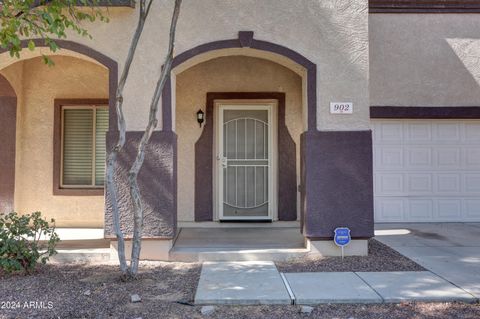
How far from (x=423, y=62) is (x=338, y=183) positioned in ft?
14.3

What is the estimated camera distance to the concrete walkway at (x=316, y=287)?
15.1ft

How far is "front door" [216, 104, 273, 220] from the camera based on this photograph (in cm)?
850

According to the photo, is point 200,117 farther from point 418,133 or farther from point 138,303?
point 418,133

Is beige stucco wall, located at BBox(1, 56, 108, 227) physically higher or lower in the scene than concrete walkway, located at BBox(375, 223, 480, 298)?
higher

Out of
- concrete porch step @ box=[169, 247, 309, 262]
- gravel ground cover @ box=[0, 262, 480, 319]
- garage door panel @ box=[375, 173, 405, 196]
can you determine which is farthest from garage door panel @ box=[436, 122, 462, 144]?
gravel ground cover @ box=[0, 262, 480, 319]

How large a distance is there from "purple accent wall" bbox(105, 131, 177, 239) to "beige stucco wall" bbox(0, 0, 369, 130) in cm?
54

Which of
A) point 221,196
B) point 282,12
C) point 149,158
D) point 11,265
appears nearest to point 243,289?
point 149,158

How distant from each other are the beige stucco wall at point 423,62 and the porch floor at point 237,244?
3.80 metres

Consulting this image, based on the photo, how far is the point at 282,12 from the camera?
6.53 m

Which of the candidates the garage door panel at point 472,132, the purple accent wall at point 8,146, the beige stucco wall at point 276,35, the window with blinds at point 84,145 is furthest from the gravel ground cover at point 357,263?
the purple accent wall at point 8,146

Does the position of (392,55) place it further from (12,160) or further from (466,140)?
(12,160)

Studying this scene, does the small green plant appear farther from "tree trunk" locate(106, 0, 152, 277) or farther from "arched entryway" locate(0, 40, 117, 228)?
"arched entryway" locate(0, 40, 117, 228)

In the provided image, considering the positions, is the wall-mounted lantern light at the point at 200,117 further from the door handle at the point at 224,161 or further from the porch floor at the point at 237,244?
the porch floor at the point at 237,244

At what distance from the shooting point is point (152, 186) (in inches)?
249
